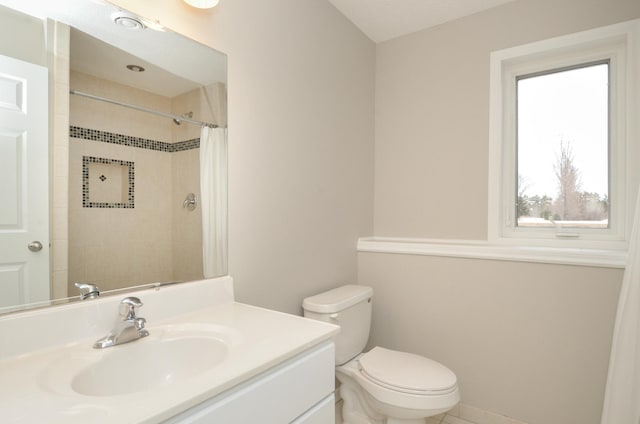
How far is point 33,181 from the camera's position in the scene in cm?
88

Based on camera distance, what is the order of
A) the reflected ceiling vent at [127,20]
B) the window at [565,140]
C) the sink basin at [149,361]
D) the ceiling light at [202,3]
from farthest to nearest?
the window at [565,140] < the ceiling light at [202,3] < the reflected ceiling vent at [127,20] < the sink basin at [149,361]

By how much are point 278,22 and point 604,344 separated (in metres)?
2.14

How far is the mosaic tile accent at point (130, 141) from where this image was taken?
0.97 metres

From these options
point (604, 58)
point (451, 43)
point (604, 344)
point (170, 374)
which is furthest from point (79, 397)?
point (604, 58)

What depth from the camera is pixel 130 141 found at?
1.08m

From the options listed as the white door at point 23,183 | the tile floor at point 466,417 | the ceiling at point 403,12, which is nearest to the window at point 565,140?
the ceiling at point 403,12

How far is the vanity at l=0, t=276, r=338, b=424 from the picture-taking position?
62cm

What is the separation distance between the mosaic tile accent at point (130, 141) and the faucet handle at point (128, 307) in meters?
0.47

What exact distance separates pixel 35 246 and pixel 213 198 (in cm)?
55

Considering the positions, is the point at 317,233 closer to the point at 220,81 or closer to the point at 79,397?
the point at 220,81

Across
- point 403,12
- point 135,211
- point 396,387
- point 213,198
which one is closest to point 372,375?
point 396,387

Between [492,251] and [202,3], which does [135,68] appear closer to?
[202,3]

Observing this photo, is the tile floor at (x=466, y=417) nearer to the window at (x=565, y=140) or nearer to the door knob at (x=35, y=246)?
the window at (x=565, y=140)

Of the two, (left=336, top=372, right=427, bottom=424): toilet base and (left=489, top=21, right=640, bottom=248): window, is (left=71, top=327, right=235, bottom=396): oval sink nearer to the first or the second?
(left=336, top=372, right=427, bottom=424): toilet base
